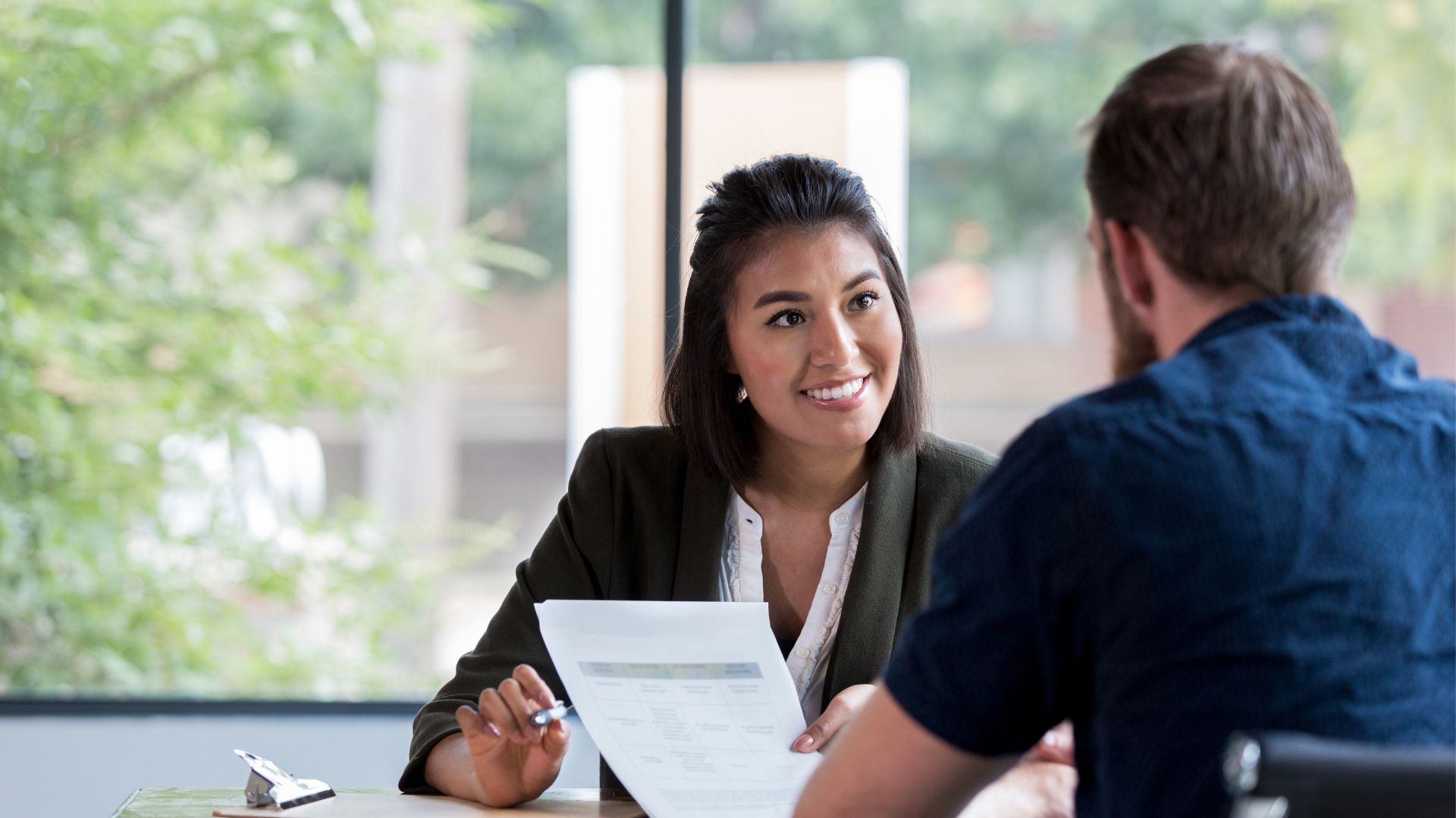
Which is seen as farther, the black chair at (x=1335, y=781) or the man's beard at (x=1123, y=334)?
the man's beard at (x=1123, y=334)

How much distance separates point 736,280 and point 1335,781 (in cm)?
120

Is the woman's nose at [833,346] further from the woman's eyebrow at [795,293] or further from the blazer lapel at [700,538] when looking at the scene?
the blazer lapel at [700,538]

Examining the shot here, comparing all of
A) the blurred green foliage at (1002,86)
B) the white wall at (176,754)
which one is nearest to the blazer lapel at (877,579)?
the white wall at (176,754)

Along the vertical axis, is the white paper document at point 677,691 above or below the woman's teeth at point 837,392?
below

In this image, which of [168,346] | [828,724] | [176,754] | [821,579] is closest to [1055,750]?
[828,724]

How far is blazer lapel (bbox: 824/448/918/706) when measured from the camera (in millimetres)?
1663

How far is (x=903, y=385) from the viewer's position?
72.9 inches

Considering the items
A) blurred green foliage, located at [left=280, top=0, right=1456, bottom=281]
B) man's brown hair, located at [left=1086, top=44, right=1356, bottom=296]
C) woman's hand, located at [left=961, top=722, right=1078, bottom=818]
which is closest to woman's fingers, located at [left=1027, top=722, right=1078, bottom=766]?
woman's hand, located at [left=961, top=722, right=1078, bottom=818]

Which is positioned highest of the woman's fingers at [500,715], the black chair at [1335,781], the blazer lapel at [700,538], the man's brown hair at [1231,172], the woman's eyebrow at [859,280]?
the man's brown hair at [1231,172]

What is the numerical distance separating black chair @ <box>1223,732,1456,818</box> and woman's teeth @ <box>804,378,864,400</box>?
1.03 m

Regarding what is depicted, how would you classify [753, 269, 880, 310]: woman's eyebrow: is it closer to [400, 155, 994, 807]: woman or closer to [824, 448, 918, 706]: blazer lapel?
[400, 155, 994, 807]: woman

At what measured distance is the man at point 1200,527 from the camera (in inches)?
33.2

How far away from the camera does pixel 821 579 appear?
5.86ft

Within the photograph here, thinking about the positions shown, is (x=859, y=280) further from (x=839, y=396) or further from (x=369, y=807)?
(x=369, y=807)
